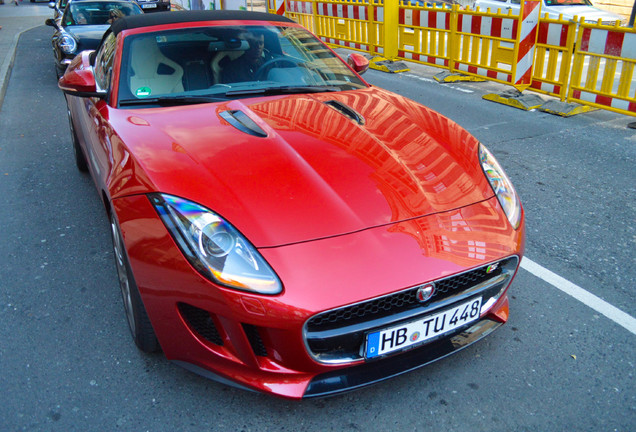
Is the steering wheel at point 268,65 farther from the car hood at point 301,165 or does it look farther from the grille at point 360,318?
the grille at point 360,318

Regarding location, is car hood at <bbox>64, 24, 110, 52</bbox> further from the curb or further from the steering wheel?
the steering wheel

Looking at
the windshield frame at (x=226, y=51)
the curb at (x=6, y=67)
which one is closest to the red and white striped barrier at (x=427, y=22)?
the windshield frame at (x=226, y=51)

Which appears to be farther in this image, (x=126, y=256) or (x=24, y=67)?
(x=24, y=67)

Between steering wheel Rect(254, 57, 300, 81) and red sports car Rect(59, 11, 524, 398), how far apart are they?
43 cm

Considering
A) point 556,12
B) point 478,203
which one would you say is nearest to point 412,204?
point 478,203

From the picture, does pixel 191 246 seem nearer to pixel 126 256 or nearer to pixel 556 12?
pixel 126 256

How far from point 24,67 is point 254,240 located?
439 inches

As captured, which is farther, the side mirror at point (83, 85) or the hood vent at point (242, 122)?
the side mirror at point (83, 85)

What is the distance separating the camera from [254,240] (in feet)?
6.36

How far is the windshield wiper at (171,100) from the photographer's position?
2949mm

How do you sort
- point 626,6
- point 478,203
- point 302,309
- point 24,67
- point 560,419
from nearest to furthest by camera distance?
point 302,309
point 560,419
point 478,203
point 24,67
point 626,6

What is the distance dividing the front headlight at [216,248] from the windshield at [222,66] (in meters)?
1.14

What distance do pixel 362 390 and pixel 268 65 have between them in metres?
2.09

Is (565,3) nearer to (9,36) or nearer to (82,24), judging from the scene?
(82,24)
